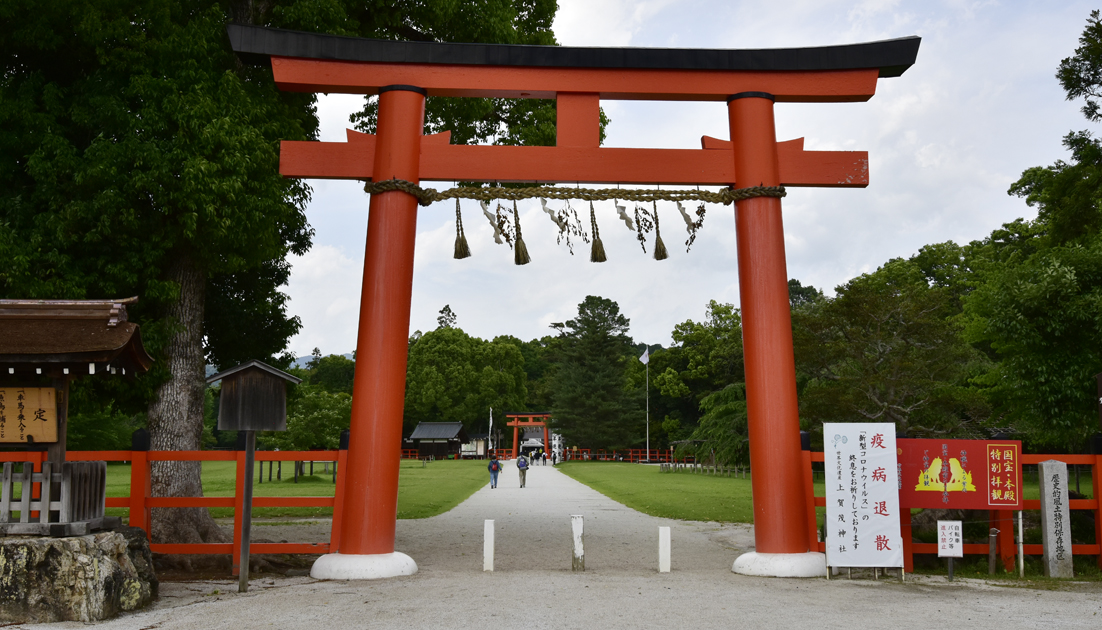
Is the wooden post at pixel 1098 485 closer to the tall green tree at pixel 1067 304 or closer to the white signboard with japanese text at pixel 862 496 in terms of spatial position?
the white signboard with japanese text at pixel 862 496

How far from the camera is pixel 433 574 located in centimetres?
825

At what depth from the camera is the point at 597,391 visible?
2247 inches

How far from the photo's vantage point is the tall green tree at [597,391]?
185 feet

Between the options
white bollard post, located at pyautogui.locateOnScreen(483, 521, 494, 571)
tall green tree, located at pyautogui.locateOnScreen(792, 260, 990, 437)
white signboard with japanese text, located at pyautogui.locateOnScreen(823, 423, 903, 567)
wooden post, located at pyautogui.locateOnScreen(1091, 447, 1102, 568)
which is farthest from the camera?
tall green tree, located at pyautogui.locateOnScreen(792, 260, 990, 437)

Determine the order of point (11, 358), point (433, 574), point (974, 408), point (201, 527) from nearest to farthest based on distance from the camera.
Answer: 1. point (11, 358)
2. point (433, 574)
3. point (201, 527)
4. point (974, 408)

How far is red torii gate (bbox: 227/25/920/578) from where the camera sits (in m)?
8.28

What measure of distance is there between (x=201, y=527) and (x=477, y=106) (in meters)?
7.82

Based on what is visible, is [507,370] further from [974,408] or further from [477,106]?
[477,106]

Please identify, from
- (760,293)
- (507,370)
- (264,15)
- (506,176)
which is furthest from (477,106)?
(507,370)

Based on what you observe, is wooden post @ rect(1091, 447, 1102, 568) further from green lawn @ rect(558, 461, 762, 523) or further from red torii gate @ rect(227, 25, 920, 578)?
green lawn @ rect(558, 461, 762, 523)

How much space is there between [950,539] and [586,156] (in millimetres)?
5616

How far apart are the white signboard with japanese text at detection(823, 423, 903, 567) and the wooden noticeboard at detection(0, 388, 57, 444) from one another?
7.42 metres

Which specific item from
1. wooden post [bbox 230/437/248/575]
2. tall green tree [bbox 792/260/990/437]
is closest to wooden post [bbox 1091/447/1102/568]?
wooden post [bbox 230/437/248/575]

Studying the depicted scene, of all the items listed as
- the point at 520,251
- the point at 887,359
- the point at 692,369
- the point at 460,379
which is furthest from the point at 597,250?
the point at 460,379
